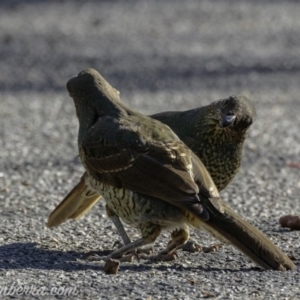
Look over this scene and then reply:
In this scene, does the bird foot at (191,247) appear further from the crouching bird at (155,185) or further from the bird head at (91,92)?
the bird head at (91,92)

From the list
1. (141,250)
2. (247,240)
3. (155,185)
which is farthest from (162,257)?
(247,240)

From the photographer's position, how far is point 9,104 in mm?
13109

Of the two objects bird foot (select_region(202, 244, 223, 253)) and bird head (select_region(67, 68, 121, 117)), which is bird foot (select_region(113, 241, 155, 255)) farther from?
bird head (select_region(67, 68, 121, 117))

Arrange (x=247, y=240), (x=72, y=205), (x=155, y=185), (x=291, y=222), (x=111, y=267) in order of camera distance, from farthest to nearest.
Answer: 1. (x=291, y=222)
2. (x=72, y=205)
3. (x=155, y=185)
4. (x=247, y=240)
5. (x=111, y=267)

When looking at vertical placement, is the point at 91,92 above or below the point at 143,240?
above

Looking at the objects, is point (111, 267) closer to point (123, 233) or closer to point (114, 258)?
point (114, 258)

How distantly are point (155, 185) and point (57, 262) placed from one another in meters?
0.85

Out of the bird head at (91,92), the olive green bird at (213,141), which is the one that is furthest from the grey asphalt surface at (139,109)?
the bird head at (91,92)

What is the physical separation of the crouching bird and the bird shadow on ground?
0.19 meters

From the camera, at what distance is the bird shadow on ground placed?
20.9 ft

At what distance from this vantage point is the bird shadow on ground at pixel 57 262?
6.36 meters

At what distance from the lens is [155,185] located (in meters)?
6.40

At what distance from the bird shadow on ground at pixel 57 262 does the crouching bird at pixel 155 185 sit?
190mm

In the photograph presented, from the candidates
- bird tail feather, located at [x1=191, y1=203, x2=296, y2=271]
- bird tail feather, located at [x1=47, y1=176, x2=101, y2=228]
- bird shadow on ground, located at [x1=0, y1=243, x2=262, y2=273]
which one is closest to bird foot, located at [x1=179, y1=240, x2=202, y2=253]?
bird shadow on ground, located at [x1=0, y1=243, x2=262, y2=273]
